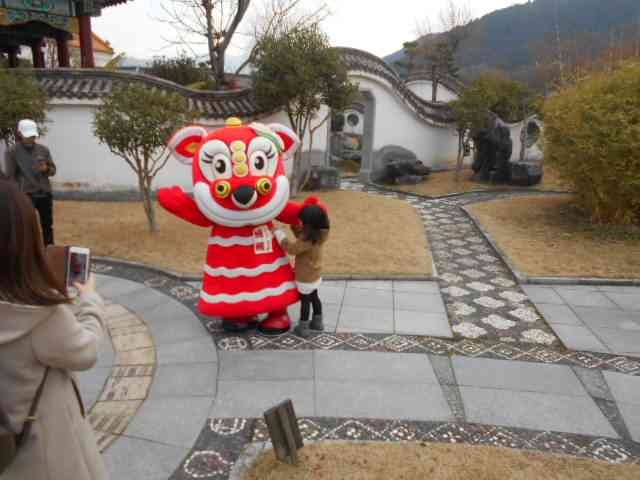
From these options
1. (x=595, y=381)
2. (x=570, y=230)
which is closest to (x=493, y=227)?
(x=570, y=230)

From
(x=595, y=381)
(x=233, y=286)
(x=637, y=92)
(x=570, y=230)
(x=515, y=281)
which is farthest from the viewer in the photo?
(x=570, y=230)

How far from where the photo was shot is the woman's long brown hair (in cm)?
153

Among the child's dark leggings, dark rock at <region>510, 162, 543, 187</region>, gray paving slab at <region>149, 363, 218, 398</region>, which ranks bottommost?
gray paving slab at <region>149, 363, 218, 398</region>

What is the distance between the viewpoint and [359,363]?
4406 millimetres

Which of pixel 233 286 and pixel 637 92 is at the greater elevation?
pixel 637 92

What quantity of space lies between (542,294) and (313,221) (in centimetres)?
359

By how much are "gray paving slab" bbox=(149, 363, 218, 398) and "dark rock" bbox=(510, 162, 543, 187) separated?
1277 cm

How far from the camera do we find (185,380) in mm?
4074

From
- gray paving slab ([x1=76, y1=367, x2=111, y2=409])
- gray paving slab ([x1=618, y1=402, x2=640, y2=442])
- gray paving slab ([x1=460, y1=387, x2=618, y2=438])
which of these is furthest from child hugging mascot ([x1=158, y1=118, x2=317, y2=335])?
gray paving slab ([x1=618, y1=402, x2=640, y2=442])

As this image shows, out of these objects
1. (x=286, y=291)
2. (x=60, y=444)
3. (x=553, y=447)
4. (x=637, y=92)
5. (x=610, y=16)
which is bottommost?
(x=553, y=447)

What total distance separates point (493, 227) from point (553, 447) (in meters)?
6.71

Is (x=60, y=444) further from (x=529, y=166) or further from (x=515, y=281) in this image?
(x=529, y=166)

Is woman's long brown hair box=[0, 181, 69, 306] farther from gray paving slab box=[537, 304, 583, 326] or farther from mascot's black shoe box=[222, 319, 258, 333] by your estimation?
gray paving slab box=[537, 304, 583, 326]

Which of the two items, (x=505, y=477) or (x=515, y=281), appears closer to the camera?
(x=505, y=477)
